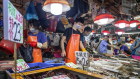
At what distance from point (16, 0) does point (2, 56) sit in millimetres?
2554

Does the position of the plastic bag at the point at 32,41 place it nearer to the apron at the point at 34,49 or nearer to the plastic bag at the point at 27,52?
the apron at the point at 34,49

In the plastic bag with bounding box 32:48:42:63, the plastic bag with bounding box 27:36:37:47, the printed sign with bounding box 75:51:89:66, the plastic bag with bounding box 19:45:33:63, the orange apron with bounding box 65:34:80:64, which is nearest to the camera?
the printed sign with bounding box 75:51:89:66

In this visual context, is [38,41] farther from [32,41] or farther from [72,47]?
[72,47]

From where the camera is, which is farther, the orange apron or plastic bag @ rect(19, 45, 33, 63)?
the orange apron

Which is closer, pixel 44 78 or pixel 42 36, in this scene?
pixel 44 78

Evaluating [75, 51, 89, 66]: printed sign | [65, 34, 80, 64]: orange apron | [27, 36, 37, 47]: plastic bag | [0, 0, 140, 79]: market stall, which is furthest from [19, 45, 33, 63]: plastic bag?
[75, 51, 89, 66]: printed sign

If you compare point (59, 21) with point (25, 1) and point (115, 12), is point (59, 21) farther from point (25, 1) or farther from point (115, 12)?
point (115, 12)

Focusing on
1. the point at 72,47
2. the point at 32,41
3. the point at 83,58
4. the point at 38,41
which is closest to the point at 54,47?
the point at 72,47

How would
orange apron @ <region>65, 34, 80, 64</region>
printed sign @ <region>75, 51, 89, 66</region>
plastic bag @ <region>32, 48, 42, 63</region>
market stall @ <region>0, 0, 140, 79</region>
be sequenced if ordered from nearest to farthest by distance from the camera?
1. market stall @ <region>0, 0, 140, 79</region>
2. printed sign @ <region>75, 51, 89, 66</region>
3. plastic bag @ <region>32, 48, 42, 63</region>
4. orange apron @ <region>65, 34, 80, 64</region>

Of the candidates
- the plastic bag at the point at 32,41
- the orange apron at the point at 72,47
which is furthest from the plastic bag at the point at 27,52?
the orange apron at the point at 72,47

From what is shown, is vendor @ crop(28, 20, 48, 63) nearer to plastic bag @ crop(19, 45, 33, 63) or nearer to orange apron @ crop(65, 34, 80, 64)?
plastic bag @ crop(19, 45, 33, 63)

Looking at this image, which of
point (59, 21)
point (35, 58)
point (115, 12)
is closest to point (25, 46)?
point (35, 58)

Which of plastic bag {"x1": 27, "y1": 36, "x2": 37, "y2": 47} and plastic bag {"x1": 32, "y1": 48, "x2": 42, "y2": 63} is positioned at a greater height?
plastic bag {"x1": 27, "y1": 36, "x2": 37, "y2": 47}

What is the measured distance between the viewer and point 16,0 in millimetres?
4898
